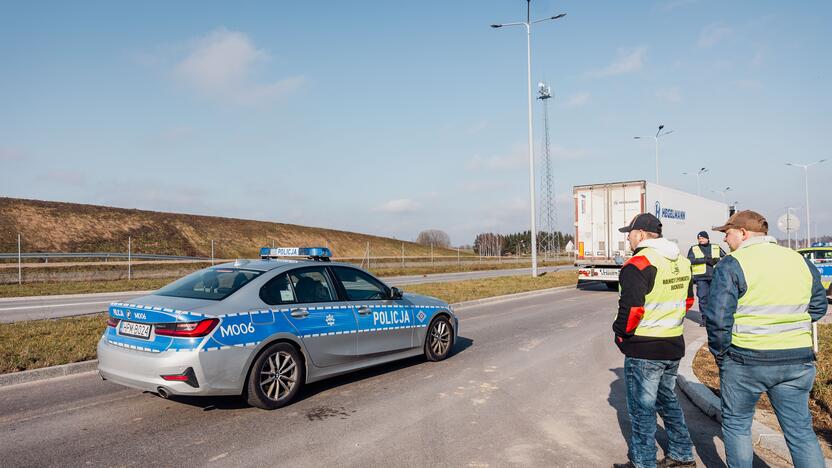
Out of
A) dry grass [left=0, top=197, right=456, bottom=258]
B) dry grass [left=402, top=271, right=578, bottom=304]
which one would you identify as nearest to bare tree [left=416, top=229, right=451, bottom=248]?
dry grass [left=0, top=197, right=456, bottom=258]

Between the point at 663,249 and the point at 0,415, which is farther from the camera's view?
the point at 0,415

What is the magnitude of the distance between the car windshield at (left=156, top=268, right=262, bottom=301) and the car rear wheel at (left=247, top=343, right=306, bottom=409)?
2.47ft

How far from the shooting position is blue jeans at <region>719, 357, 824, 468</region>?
3.27 metres

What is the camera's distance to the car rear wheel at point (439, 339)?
7773 millimetres

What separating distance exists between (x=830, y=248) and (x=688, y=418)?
1228cm

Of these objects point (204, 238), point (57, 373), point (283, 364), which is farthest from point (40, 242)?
point (283, 364)

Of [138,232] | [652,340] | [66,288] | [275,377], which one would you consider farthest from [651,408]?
[138,232]

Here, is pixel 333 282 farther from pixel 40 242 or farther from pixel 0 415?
pixel 40 242

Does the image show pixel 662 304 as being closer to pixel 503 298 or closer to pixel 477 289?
pixel 503 298

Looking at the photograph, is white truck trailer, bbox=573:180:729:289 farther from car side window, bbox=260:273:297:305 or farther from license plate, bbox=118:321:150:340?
license plate, bbox=118:321:150:340

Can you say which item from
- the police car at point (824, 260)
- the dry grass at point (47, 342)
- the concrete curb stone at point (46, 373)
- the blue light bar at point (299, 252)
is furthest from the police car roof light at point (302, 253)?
the police car at point (824, 260)

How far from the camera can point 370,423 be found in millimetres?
5129

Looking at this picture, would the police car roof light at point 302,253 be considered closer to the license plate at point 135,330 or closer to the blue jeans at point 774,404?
the license plate at point 135,330

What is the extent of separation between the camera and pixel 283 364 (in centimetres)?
566
